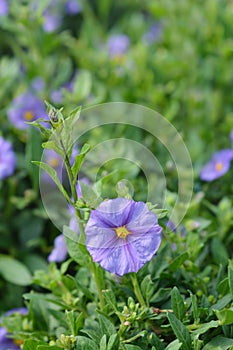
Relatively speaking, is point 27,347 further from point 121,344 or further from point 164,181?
point 164,181

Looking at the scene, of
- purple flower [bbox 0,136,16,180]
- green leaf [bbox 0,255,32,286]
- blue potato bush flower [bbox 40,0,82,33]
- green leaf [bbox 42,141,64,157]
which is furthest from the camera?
blue potato bush flower [bbox 40,0,82,33]

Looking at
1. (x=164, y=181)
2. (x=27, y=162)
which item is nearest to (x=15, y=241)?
(x=27, y=162)

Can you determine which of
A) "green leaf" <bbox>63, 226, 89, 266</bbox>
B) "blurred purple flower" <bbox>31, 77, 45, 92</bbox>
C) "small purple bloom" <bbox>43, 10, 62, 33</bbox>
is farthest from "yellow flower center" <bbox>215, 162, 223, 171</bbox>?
"small purple bloom" <bbox>43, 10, 62, 33</bbox>

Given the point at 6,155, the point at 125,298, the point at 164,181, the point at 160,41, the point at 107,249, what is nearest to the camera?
the point at 107,249

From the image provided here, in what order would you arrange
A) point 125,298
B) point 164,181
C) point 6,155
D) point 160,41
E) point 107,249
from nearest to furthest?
point 107,249
point 125,298
point 164,181
point 6,155
point 160,41

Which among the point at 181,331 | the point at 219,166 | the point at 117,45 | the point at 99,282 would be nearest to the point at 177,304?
the point at 181,331

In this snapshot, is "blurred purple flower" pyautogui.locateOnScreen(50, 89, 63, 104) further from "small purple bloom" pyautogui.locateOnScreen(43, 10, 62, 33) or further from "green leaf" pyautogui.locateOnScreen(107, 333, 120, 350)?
"green leaf" pyautogui.locateOnScreen(107, 333, 120, 350)

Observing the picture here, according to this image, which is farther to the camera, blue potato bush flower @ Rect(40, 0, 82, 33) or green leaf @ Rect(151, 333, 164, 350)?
blue potato bush flower @ Rect(40, 0, 82, 33)
